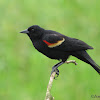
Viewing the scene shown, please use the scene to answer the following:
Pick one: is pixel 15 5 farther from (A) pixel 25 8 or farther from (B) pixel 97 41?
(B) pixel 97 41

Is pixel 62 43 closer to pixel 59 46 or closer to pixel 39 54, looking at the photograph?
pixel 59 46

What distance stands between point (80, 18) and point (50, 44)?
105 inches

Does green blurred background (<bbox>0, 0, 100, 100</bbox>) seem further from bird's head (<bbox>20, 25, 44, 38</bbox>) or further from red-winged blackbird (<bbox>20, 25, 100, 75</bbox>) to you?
bird's head (<bbox>20, 25, 44, 38</bbox>)

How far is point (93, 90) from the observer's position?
17.1 ft

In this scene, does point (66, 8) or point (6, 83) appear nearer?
point (6, 83)

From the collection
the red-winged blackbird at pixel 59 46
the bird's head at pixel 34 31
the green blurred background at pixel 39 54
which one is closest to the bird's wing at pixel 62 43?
the red-winged blackbird at pixel 59 46

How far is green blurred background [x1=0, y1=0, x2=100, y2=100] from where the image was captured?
17.0ft

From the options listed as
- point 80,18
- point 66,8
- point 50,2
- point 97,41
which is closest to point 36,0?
point 50,2

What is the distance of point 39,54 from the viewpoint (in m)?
5.97

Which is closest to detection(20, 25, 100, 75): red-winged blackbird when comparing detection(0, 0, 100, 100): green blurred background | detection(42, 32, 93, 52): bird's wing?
detection(42, 32, 93, 52): bird's wing

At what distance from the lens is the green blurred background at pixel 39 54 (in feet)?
17.0

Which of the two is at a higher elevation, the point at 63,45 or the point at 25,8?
the point at 63,45

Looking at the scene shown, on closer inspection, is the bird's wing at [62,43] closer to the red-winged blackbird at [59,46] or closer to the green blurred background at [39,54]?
the red-winged blackbird at [59,46]

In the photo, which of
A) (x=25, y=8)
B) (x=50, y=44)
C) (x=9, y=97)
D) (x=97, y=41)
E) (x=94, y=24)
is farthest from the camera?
(x=25, y=8)
